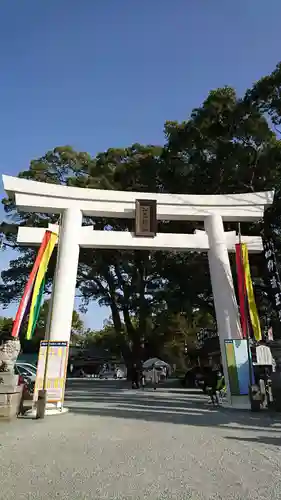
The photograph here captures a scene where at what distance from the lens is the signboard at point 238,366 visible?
988 cm

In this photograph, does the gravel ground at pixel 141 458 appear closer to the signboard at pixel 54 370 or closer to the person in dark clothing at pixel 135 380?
the signboard at pixel 54 370

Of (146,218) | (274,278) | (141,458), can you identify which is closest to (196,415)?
(141,458)

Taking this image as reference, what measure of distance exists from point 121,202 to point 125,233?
3.13 ft

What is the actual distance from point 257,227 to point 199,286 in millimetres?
3631

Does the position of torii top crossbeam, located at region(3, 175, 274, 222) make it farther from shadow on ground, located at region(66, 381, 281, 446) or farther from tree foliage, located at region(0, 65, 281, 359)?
shadow on ground, located at region(66, 381, 281, 446)

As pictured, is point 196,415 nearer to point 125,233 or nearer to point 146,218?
point 125,233

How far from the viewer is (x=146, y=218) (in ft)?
36.8

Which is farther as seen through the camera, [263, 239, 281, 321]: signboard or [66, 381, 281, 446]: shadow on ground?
[263, 239, 281, 321]: signboard

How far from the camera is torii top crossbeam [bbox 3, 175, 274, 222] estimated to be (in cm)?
1069

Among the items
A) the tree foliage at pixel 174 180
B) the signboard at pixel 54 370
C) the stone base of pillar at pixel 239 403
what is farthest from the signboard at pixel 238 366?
the tree foliage at pixel 174 180

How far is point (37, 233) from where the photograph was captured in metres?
10.8

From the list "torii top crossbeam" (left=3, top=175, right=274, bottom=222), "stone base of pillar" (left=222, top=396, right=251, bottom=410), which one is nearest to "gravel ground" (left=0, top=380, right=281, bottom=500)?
"stone base of pillar" (left=222, top=396, right=251, bottom=410)

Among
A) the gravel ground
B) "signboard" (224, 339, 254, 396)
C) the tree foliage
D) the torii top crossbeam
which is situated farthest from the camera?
the tree foliage

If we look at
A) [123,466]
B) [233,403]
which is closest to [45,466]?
[123,466]
